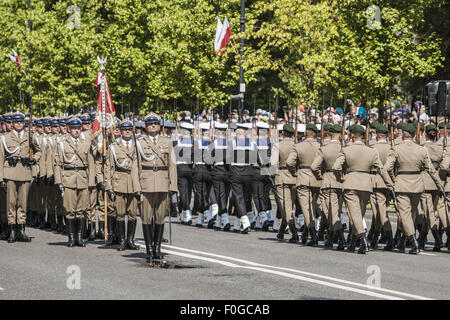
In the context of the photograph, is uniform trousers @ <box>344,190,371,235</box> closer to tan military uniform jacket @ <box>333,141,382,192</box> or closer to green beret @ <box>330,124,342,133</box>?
tan military uniform jacket @ <box>333,141,382,192</box>

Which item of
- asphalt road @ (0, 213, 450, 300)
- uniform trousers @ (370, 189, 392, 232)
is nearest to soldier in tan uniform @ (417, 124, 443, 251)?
asphalt road @ (0, 213, 450, 300)

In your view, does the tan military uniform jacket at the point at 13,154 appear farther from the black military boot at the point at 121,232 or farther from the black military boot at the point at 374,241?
the black military boot at the point at 374,241

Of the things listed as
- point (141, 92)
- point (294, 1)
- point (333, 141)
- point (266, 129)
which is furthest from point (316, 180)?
point (141, 92)

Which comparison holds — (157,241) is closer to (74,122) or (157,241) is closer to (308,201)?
(74,122)

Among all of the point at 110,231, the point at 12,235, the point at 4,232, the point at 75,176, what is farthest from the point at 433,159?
the point at 4,232

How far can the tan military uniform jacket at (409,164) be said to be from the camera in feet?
51.5

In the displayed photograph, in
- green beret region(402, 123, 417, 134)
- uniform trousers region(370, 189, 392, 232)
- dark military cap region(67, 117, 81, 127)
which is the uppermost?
dark military cap region(67, 117, 81, 127)

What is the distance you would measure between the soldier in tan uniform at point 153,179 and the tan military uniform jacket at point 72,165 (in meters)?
2.60

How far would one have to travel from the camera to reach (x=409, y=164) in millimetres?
15758

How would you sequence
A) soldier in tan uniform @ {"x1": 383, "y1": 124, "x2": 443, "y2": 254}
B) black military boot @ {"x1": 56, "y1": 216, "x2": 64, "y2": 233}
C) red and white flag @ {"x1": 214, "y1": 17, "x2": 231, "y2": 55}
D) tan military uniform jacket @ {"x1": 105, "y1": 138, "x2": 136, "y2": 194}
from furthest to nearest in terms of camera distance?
red and white flag @ {"x1": 214, "y1": 17, "x2": 231, "y2": 55}, black military boot @ {"x1": 56, "y1": 216, "x2": 64, "y2": 233}, soldier in tan uniform @ {"x1": 383, "y1": 124, "x2": 443, "y2": 254}, tan military uniform jacket @ {"x1": 105, "y1": 138, "x2": 136, "y2": 194}

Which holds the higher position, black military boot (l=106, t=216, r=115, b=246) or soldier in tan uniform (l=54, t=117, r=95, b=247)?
soldier in tan uniform (l=54, t=117, r=95, b=247)

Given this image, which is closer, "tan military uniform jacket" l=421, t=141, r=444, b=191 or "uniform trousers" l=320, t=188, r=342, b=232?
"uniform trousers" l=320, t=188, r=342, b=232

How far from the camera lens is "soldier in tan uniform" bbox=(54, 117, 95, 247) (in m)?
16.0
